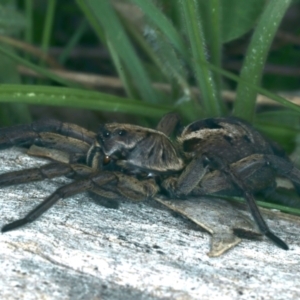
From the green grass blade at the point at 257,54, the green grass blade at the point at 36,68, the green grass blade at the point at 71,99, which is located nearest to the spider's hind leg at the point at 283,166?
the green grass blade at the point at 257,54

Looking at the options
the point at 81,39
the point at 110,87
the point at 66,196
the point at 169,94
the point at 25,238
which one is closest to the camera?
the point at 25,238

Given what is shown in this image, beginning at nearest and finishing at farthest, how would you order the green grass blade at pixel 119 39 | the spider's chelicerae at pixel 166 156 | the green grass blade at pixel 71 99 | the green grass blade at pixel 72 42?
the spider's chelicerae at pixel 166 156, the green grass blade at pixel 71 99, the green grass blade at pixel 119 39, the green grass blade at pixel 72 42

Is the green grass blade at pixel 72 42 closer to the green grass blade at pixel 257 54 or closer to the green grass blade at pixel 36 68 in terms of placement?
the green grass blade at pixel 36 68

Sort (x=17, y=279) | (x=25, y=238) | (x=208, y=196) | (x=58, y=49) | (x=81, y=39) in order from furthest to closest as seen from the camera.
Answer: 1. (x=81, y=39)
2. (x=58, y=49)
3. (x=208, y=196)
4. (x=25, y=238)
5. (x=17, y=279)

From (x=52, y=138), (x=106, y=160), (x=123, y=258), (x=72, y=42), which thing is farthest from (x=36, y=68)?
(x=123, y=258)

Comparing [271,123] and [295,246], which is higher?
[271,123]

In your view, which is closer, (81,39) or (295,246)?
(295,246)

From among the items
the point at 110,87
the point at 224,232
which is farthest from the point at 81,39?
the point at 224,232

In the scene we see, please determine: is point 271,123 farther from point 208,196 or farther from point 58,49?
point 58,49
